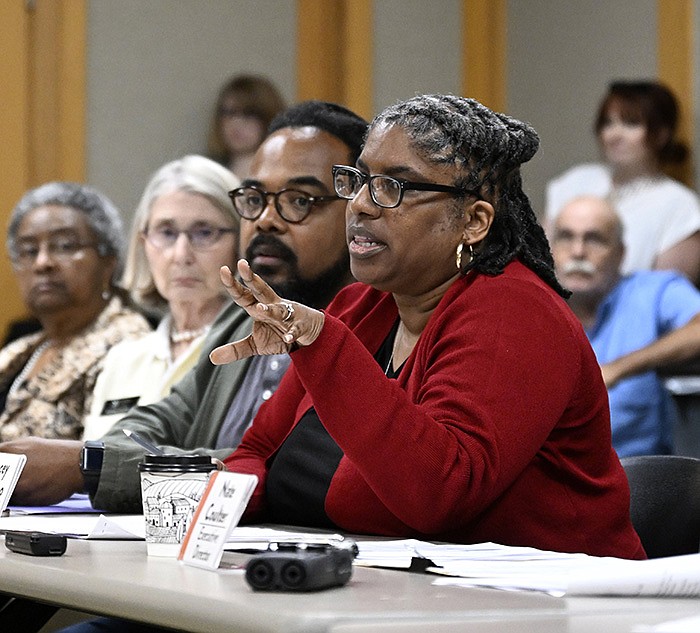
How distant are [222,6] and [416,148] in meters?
3.98

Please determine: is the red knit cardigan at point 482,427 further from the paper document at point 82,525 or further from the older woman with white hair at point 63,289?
the older woman with white hair at point 63,289

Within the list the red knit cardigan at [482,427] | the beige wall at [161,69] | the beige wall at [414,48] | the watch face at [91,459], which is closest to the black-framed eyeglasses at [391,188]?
the red knit cardigan at [482,427]

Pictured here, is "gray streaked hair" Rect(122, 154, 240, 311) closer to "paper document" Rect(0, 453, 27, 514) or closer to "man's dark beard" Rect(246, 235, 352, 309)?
"man's dark beard" Rect(246, 235, 352, 309)

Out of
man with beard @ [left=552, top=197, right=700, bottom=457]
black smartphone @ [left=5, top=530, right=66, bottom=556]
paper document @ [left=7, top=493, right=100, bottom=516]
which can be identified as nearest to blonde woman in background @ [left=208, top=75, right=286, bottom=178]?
man with beard @ [left=552, top=197, right=700, bottom=457]

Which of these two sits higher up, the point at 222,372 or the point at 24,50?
the point at 24,50

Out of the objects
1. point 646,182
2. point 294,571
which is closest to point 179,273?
point 294,571

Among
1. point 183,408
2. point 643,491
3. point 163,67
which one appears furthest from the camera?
point 163,67

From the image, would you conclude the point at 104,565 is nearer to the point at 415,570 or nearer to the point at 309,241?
the point at 415,570

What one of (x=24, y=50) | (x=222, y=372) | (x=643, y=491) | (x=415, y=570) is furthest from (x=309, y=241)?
(x=24, y=50)

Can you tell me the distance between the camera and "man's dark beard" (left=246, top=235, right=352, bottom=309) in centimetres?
241

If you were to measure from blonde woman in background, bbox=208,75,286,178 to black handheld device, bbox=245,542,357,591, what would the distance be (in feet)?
13.9

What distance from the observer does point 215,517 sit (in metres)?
1.27

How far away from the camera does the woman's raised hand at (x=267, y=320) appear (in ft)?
4.90

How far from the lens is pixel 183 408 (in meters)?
2.40
